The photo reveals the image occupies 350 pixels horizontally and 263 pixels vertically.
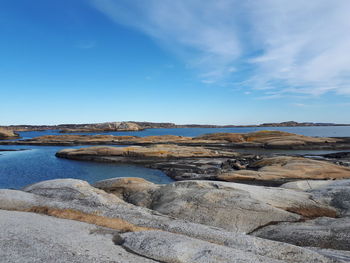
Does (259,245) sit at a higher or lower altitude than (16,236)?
lower

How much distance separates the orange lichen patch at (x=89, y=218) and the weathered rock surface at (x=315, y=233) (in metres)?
7.09

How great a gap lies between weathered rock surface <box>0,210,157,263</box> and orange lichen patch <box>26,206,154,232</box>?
0.65m

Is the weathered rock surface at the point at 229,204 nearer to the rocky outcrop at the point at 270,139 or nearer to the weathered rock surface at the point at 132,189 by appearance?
the weathered rock surface at the point at 132,189

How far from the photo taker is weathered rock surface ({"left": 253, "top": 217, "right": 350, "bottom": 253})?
40.1 ft

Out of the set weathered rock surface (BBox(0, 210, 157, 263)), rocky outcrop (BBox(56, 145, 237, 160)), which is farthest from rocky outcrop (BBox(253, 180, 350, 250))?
rocky outcrop (BBox(56, 145, 237, 160))

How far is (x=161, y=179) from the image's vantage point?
37.2 m

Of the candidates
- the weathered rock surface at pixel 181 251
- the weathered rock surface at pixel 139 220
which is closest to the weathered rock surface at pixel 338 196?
the weathered rock surface at pixel 139 220

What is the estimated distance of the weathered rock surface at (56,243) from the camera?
26.3 ft

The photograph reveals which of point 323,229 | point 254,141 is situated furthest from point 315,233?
point 254,141

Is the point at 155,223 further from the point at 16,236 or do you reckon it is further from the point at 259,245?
the point at 16,236

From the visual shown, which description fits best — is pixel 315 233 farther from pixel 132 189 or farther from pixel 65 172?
pixel 65 172

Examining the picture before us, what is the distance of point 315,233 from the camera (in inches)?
516

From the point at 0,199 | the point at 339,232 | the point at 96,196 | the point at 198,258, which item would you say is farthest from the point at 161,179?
the point at 198,258

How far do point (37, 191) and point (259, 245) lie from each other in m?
15.6
